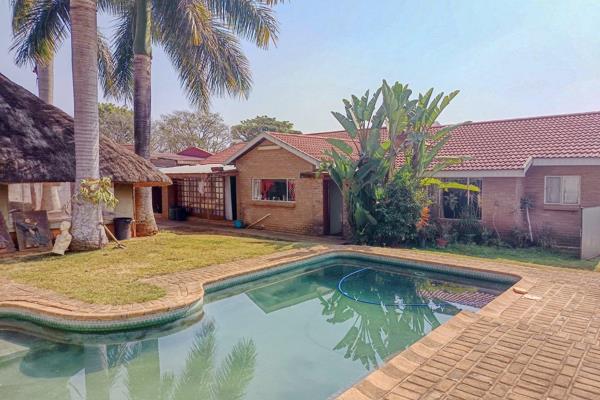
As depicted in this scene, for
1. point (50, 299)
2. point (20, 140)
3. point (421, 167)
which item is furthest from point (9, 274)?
point (421, 167)

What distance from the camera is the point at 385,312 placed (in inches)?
380

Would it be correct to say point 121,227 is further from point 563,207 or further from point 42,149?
point 563,207

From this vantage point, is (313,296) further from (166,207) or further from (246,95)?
(166,207)

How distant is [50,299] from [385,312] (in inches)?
294

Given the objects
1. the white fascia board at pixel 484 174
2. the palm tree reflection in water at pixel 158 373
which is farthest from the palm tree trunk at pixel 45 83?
the white fascia board at pixel 484 174

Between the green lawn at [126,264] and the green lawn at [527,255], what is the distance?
6.52m

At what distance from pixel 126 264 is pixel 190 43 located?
29.9 feet

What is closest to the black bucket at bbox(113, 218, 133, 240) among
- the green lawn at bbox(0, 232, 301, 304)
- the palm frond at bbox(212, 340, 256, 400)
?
the green lawn at bbox(0, 232, 301, 304)

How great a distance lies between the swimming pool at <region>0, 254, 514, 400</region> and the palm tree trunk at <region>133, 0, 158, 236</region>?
8.65m

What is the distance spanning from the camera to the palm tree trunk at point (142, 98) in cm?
1644

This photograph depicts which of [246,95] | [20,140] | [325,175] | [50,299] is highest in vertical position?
[246,95]

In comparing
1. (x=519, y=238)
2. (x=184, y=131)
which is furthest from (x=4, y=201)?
(x=184, y=131)

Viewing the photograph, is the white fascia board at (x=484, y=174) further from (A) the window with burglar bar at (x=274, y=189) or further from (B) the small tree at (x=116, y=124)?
(B) the small tree at (x=116, y=124)

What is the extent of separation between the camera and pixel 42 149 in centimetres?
1460
